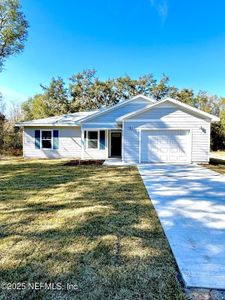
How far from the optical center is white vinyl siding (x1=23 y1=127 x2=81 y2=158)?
1708 centimetres

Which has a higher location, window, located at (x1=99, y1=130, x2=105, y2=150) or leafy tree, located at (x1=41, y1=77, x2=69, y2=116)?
leafy tree, located at (x1=41, y1=77, x2=69, y2=116)

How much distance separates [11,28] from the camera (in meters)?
16.6

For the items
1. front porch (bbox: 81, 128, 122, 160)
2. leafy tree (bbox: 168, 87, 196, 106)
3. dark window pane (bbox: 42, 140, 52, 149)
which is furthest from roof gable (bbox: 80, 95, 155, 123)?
leafy tree (bbox: 168, 87, 196, 106)

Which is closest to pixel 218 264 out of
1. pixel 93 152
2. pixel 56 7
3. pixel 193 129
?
pixel 193 129

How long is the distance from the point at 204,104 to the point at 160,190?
29998 millimetres

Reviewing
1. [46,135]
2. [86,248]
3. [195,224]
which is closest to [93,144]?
[46,135]

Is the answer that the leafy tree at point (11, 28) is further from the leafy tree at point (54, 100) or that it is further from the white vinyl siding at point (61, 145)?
the leafy tree at point (54, 100)

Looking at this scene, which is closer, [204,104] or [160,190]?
[160,190]

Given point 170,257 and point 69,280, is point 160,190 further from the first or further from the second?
point 69,280

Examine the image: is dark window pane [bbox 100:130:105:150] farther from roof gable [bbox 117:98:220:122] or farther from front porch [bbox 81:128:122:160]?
roof gable [bbox 117:98:220:122]

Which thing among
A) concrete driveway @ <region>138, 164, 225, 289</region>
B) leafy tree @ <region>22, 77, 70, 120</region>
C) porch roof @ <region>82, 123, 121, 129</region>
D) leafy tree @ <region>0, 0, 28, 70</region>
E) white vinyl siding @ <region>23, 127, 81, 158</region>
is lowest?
concrete driveway @ <region>138, 164, 225, 289</region>

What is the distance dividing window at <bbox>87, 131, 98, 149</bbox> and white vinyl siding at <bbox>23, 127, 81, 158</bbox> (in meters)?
1.46

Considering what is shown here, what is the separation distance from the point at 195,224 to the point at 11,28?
1934cm

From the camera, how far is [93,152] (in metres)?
16.1
